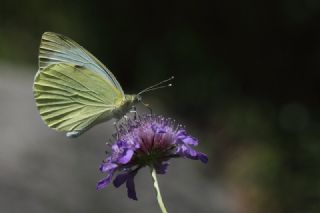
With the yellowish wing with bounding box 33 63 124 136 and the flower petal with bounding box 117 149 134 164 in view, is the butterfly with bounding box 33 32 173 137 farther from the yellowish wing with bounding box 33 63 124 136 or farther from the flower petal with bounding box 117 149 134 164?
the flower petal with bounding box 117 149 134 164

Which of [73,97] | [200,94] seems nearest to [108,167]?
[73,97]

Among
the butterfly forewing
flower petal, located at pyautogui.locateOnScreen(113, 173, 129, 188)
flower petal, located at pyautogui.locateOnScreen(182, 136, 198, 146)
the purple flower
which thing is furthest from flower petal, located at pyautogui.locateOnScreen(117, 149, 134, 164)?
the butterfly forewing

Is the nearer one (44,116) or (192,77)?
(44,116)

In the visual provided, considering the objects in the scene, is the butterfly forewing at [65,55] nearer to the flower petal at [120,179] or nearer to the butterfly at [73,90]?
the butterfly at [73,90]

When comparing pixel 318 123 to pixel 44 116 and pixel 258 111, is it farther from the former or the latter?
pixel 44 116

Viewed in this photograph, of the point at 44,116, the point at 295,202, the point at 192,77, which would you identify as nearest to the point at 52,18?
the point at 192,77

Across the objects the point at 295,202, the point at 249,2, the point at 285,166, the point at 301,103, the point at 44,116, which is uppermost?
the point at 249,2
